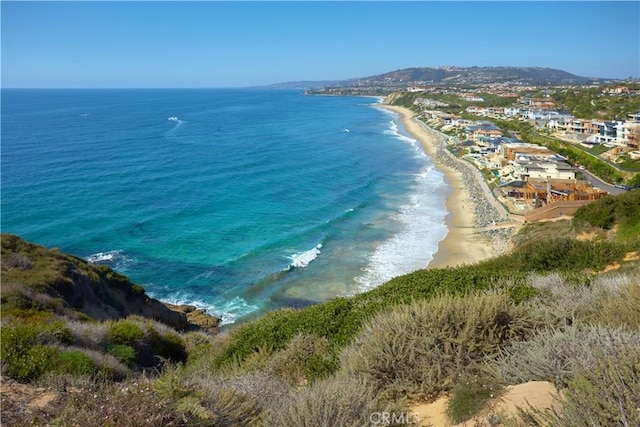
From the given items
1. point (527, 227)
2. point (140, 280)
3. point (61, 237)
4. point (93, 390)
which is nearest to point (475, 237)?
point (527, 227)

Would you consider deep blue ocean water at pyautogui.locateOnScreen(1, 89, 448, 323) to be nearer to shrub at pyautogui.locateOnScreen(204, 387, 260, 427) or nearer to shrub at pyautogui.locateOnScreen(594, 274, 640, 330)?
shrub at pyautogui.locateOnScreen(204, 387, 260, 427)

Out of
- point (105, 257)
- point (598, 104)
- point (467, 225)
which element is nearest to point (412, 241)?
point (467, 225)

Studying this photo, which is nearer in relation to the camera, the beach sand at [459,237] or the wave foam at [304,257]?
the wave foam at [304,257]

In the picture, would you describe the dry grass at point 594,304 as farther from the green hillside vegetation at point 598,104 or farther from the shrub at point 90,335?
the green hillside vegetation at point 598,104

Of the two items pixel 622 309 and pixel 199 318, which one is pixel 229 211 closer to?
pixel 199 318

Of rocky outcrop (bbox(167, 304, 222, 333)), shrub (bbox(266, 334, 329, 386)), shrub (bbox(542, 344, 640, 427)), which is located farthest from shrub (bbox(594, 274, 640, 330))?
rocky outcrop (bbox(167, 304, 222, 333))

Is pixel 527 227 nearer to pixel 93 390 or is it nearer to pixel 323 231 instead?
pixel 323 231

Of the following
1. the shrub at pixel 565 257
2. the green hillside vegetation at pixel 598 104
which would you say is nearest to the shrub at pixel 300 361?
the shrub at pixel 565 257
